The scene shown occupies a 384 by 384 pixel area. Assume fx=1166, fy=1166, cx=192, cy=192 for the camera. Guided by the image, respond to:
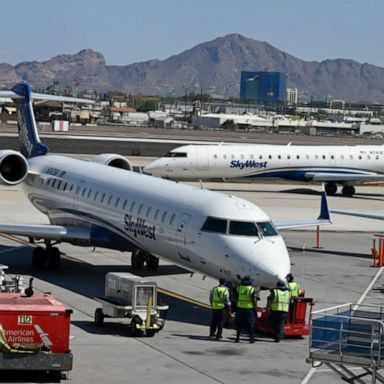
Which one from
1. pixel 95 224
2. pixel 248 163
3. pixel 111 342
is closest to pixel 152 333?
pixel 111 342

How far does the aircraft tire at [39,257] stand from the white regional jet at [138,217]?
0.09ft

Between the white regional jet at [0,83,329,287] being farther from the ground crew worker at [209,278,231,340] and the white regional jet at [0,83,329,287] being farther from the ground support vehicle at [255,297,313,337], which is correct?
the ground crew worker at [209,278,231,340]

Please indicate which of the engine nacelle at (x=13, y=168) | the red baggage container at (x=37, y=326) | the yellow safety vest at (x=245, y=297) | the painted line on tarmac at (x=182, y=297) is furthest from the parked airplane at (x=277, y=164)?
the red baggage container at (x=37, y=326)

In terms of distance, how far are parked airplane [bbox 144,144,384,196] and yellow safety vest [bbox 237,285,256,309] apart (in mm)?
36115

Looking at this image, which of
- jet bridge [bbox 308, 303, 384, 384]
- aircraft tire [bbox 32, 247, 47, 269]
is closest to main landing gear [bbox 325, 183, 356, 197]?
aircraft tire [bbox 32, 247, 47, 269]

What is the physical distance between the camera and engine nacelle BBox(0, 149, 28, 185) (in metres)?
35.1

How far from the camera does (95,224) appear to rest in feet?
103

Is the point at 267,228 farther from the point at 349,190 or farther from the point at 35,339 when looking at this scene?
the point at 349,190

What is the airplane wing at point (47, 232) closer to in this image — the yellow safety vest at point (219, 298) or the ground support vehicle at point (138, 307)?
the ground support vehicle at point (138, 307)

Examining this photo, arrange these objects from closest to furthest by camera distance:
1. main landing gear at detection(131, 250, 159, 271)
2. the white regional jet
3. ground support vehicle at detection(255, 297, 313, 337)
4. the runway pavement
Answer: the runway pavement < ground support vehicle at detection(255, 297, 313, 337) < the white regional jet < main landing gear at detection(131, 250, 159, 271)

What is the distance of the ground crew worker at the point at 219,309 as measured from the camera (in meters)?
23.3

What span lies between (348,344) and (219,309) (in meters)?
6.08

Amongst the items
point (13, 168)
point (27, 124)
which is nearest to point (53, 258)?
point (13, 168)

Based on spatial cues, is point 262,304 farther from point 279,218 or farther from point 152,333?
point 279,218
